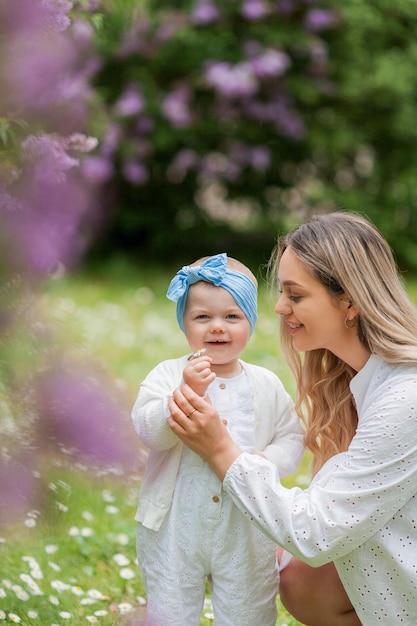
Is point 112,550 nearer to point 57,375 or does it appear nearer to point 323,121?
point 57,375

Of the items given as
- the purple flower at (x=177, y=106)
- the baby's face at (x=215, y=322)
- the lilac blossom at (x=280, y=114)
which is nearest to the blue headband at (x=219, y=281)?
the baby's face at (x=215, y=322)

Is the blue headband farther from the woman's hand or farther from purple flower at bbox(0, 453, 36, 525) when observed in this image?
purple flower at bbox(0, 453, 36, 525)

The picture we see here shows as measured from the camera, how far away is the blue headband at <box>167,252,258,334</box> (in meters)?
2.08

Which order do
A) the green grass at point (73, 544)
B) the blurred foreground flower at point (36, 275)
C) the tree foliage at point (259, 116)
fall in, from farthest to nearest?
1. the tree foliage at point (259, 116)
2. the green grass at point (73, 544)
3. the blurred foreground flower at point (36, 275)

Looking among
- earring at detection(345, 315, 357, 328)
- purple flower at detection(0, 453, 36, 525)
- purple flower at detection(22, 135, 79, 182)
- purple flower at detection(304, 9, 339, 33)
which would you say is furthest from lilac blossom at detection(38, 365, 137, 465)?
purple flower at detection(304, 9, 339, 33)

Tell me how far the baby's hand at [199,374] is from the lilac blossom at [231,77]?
5410mm

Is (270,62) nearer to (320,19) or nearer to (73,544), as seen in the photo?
(320,19)

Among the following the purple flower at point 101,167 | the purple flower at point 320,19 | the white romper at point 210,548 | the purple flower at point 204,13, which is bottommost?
the white romper at point 210,548

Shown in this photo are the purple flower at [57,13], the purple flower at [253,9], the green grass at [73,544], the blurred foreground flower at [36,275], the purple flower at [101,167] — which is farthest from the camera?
the purple flower at [253,9]

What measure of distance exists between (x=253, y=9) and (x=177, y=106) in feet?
2.96

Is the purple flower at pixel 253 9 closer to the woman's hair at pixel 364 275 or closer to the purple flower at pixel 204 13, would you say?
the purple flower at pixel 204 13

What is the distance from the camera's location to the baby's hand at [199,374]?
6.56ft

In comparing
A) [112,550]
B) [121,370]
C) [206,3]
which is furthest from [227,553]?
[206,3]

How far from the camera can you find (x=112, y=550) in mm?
3020
